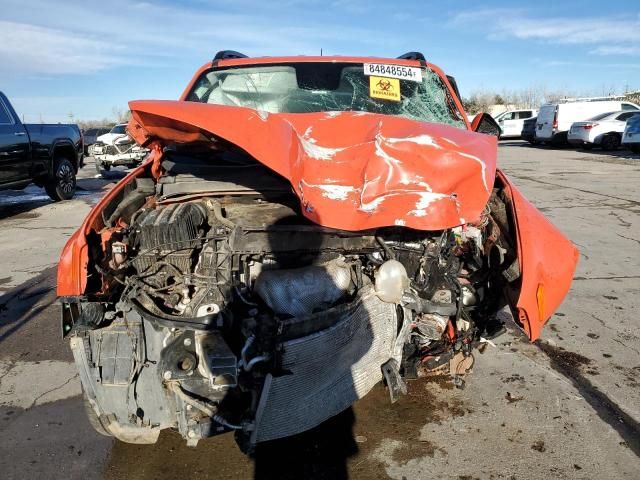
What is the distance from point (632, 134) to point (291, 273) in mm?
18574

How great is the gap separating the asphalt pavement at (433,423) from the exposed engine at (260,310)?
298 mm

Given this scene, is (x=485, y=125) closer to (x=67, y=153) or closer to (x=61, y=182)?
(x=61, y=182)

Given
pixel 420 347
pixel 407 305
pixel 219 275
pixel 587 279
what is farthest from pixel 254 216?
pixel 587 279

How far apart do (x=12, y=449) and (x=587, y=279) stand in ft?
16.3

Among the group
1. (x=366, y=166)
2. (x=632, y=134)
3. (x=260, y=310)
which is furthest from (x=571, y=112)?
(x=260, y=310)

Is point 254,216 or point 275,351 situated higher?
point 254,216

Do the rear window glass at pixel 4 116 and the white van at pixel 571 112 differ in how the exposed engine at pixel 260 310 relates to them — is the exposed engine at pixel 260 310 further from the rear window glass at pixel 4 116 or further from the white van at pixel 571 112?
the white van at pixel 571 112

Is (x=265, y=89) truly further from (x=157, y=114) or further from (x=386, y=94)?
(x=157, y=114)

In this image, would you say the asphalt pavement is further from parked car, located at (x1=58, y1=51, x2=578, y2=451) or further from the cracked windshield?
the cracked windshield

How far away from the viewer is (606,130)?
62.1 ft

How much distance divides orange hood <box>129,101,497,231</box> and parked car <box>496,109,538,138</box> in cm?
2597

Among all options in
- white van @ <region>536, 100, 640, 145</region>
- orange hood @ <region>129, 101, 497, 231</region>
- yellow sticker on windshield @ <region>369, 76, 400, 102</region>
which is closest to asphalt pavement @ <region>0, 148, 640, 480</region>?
Result: orange hood @ <region>129, 101, 497, 231</region>

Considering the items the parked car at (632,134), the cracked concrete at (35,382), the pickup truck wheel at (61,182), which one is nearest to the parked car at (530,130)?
the parked car at (632,134)

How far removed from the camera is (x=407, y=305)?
8.16 feet
